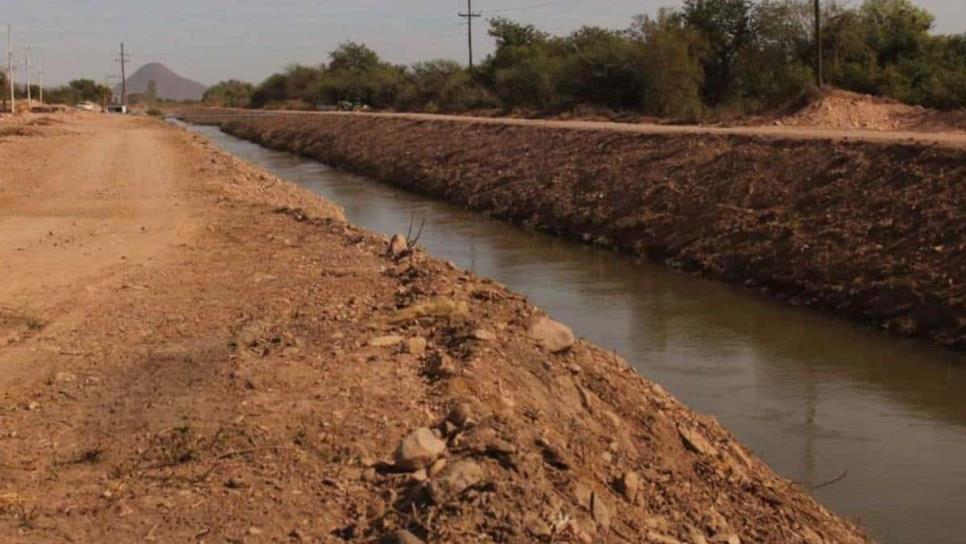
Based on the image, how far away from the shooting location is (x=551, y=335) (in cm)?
835

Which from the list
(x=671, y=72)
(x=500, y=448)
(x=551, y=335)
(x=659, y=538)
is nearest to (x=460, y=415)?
(x=500, y=448)

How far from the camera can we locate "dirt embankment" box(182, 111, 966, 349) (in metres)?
15.1

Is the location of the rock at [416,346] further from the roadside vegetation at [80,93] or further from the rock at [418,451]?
the roadside vegetation at [80,93]

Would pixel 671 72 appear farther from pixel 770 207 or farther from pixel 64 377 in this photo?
pixel 64 377

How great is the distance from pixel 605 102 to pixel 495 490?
48721 mm

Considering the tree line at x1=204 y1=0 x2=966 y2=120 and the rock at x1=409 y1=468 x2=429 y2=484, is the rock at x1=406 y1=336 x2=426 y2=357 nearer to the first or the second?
the rock at x1=409 y1=468 x2=429 y2=484

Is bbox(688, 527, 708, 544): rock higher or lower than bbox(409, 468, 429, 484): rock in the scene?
lower

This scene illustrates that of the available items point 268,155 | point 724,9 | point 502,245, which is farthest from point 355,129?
point 502,245

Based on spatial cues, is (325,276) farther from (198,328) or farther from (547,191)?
(547,191)

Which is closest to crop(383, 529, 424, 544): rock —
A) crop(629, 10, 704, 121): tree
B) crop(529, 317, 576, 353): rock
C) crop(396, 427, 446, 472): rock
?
crop(396, 427, 446, 472): rock

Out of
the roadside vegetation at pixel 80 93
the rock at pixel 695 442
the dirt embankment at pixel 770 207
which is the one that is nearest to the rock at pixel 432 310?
the rock at pixel 695 442

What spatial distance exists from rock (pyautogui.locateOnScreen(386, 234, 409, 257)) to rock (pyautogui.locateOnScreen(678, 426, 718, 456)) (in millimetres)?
5435

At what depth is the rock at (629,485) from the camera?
6008 millimetres

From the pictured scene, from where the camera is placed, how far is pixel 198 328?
8.81 metres
